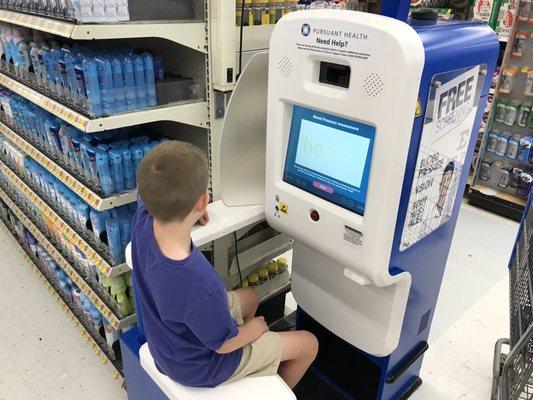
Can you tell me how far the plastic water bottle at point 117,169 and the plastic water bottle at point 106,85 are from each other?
20 centimetres

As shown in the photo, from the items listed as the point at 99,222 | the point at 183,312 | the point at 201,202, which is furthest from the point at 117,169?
the point at 183,312

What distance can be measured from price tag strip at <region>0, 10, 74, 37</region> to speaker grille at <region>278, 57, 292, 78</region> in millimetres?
758

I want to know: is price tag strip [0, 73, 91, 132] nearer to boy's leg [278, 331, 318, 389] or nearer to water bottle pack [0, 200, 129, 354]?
water bottle pack [0, 200, 129, 354]

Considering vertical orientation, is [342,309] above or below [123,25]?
below

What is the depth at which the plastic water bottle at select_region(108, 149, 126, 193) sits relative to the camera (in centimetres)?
190

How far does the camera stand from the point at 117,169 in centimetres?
192

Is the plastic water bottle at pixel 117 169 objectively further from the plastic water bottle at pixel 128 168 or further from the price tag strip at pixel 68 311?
the price tag strip at pixel 68 311

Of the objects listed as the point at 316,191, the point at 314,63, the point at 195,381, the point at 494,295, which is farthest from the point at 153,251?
the point at 494,295

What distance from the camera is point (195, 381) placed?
1.41 m

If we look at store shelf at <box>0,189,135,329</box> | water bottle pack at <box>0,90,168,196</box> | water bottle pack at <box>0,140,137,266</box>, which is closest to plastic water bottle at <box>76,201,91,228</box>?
water bottle pack at <box>0,140,137,266</box>

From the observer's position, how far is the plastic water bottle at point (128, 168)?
192 cm

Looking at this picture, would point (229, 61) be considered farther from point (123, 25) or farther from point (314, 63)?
point (314, 63)

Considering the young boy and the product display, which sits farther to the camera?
the product display

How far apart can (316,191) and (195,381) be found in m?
0.73
